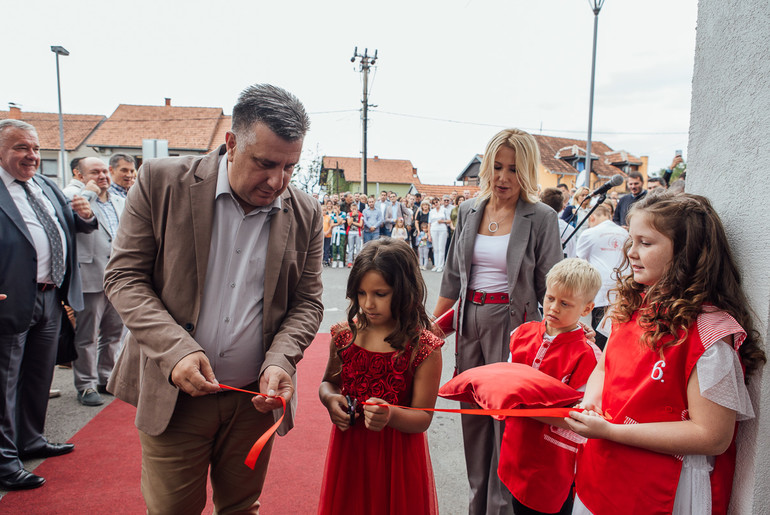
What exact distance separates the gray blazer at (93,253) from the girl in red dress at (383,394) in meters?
3.58

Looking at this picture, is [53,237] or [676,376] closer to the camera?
[676,376]

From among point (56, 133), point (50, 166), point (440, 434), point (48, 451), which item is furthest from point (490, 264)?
point (56, 133)

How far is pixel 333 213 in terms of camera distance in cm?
1612

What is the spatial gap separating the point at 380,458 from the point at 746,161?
1.79m

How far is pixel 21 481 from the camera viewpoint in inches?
126

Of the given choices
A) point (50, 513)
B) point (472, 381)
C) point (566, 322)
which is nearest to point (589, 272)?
point (566, 322)

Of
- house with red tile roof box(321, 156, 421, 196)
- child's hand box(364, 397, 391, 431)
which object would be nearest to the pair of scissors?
child's hand box(364, 397, 391, 431)

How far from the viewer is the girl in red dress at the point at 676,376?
1420 millimetres

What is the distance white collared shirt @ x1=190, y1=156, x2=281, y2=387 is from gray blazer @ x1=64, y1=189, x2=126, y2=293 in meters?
3.31

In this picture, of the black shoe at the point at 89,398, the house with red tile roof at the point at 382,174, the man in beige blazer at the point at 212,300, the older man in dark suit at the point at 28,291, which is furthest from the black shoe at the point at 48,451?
the house with red tile roof at the point at 382,174

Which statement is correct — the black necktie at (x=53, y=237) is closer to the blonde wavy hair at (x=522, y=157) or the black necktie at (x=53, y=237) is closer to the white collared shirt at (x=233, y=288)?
the white collared shirt at (x=233, y=288)

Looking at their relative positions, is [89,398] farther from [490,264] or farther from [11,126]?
[490,264]

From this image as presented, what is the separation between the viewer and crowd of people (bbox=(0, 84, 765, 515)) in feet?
4.94

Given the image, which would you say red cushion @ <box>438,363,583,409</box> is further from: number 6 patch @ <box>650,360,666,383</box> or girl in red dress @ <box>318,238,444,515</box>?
number 6 patch @ <box>650,360,666,383</box>
